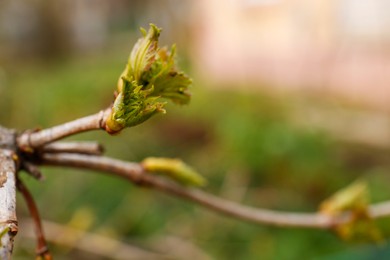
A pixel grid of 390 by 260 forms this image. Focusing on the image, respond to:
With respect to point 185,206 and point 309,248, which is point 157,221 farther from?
point 309,248

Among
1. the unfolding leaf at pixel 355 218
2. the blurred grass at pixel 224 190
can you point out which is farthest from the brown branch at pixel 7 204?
the blurred grass at pixel 224 190

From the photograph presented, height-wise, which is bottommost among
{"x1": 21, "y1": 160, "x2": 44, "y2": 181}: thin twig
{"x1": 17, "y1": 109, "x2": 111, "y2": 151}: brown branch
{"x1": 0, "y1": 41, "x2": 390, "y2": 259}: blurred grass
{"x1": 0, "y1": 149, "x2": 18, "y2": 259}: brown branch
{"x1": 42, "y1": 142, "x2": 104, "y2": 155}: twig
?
{"x1": 0, "y1": 149, "x2": 18, "y2": 259}: brown branch

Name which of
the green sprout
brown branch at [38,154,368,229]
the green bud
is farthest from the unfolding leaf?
the green sprout

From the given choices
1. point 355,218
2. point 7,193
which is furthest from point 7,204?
point 355,218

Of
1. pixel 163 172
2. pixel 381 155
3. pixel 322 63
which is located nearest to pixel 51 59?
pixel 322 63

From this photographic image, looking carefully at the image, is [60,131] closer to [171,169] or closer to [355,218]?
[171,169]

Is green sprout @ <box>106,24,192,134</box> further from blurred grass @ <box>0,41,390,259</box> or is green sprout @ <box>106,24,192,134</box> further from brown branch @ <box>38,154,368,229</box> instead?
blurred grass @ <box>0,41,390,259</box>

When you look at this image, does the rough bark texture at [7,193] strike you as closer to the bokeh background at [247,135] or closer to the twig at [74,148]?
the twig at [74,148]
